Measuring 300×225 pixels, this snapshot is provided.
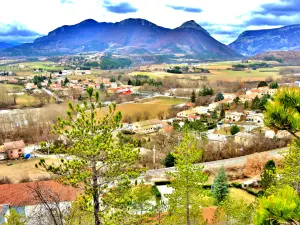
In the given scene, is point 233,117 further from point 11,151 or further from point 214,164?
point 11,151

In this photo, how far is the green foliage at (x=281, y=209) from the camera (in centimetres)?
302

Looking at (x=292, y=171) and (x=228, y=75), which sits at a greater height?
(x=292, y=171)

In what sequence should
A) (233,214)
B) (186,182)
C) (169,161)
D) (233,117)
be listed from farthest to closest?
(233,117) → (169,161) → (233,214) → (186,182)

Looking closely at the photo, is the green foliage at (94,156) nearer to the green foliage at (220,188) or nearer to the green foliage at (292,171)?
the green foliage at (292,171)

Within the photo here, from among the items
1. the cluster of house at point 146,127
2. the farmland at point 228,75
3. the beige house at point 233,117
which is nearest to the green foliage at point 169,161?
the cluster of house at point 146,127

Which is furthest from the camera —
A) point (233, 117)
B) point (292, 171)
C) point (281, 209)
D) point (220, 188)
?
point (233, 117)

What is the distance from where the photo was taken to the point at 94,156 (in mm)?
6938

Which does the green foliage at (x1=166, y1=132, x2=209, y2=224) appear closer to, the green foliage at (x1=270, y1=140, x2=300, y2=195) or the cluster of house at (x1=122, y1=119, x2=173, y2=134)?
the green foliage at (x1=270, y1=140, x2=300, y2=195)

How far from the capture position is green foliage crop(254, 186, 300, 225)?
9.89ft

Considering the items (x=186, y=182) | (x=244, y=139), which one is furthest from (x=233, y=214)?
(x=244, y=139)

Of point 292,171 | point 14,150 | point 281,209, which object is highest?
point 281,209

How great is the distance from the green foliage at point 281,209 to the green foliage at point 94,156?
3979 millimetres

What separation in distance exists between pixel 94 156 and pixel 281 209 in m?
4.60

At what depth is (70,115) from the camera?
673 cm
